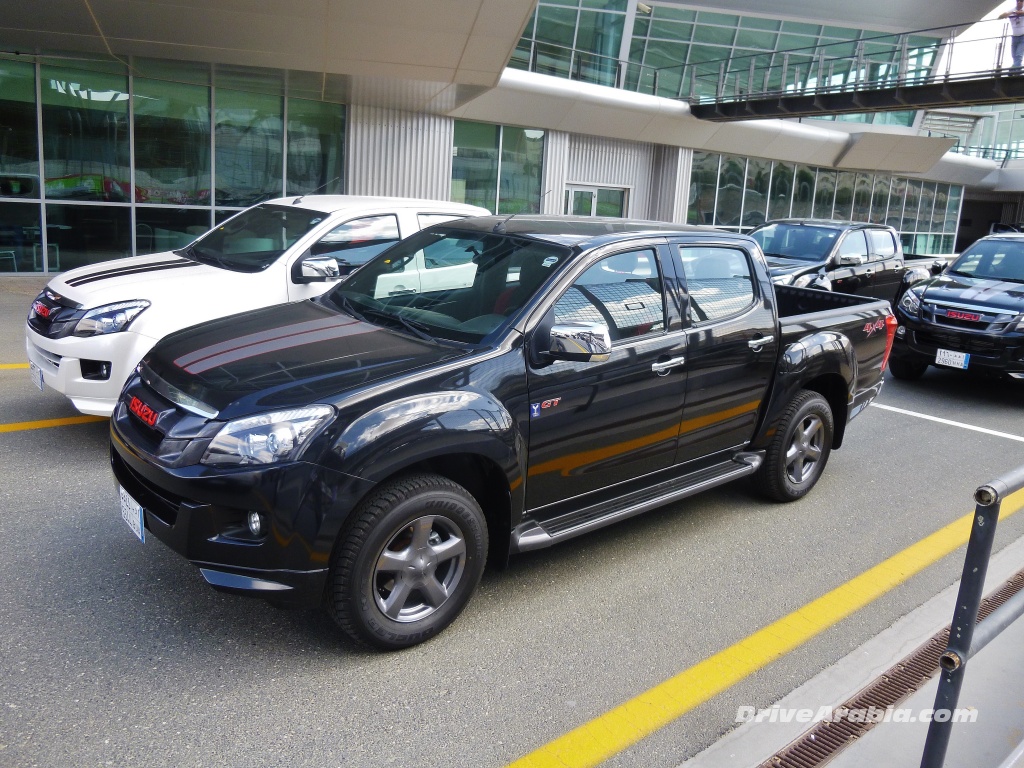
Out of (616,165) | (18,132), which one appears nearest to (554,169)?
(616,165)

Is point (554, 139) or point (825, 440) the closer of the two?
point (825, 440)

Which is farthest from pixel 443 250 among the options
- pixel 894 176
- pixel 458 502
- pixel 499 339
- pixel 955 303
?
pixel 894 176

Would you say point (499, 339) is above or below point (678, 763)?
above

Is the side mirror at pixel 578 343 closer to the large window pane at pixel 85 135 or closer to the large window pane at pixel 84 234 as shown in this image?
the large window pane at pixel 84 234

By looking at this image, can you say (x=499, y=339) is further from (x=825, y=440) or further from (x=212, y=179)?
(x=212, y=179)

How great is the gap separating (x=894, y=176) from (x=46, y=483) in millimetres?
35416

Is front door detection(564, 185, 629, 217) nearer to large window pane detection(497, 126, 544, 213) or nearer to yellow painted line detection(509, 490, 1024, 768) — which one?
large window pane detection(497, 126, 544, 213)

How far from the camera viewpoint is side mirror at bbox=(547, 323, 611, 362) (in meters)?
3.90

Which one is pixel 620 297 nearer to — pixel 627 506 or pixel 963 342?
pixel 627 506

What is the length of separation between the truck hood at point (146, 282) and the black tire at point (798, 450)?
154 inches

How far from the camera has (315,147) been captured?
17.5 meters

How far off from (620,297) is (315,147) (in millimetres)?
14423

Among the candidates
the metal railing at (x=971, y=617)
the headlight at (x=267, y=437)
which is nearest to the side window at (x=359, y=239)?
the headlight at (x=267, y=437)

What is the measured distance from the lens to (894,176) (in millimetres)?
34438
